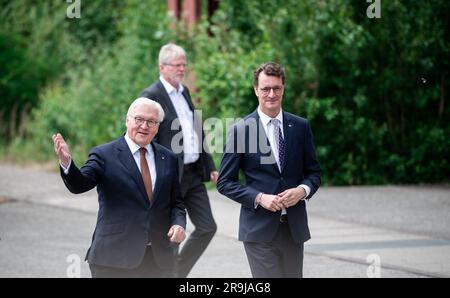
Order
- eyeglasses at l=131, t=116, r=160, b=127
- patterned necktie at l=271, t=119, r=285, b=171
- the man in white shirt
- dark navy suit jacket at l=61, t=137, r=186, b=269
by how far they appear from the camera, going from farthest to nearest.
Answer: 1. the man in white shirt
2. patterned necktie at l=271, t=119, r=285, b=171
3. eyeglasses at l=131, t=116, r=160, b=127
4. dark navy suit jacket at l=61, t=137, r=186, b=269

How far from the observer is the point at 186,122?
30.2ft

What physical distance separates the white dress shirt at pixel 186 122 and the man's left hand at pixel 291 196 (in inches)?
108

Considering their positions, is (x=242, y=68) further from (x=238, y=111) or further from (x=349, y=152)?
(x=349, y=152)

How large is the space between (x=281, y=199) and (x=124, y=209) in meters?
0.99

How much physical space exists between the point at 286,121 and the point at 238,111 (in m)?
9.87

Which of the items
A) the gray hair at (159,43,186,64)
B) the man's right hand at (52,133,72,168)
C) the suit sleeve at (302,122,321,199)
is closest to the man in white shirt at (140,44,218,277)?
the gray hair at (159,43,186,64)

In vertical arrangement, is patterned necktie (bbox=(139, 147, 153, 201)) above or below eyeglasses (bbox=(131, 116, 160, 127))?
below

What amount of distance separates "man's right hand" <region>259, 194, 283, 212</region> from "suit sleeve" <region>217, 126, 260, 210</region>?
4.4 inches

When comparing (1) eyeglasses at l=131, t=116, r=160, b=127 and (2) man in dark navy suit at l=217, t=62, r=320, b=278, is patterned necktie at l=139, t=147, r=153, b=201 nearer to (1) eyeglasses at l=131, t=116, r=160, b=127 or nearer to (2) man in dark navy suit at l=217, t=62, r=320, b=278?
(1) eyeglasses at l=131, t=116, r=160, b=127

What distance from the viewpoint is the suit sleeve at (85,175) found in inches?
242

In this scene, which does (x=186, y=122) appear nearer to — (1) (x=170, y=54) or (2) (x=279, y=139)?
(1) (x=170, y=54)

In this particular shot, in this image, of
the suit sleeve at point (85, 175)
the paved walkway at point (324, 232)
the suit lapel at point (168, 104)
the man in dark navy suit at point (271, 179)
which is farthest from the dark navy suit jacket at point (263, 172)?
the paved walkway at point (324, 232)

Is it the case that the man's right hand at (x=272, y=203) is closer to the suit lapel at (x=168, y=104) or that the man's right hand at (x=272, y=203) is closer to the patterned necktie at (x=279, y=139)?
the patterned necktie at (x=279, y=139)

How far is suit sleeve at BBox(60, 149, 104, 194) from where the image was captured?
6.14 metres
